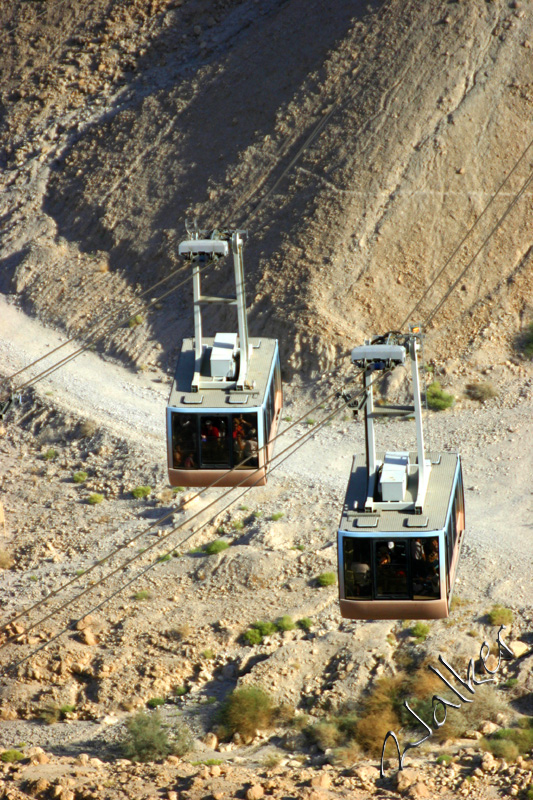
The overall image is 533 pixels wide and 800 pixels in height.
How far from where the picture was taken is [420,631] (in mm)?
33812

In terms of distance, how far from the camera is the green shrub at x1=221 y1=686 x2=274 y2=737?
105ft

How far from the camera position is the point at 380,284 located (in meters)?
47.1

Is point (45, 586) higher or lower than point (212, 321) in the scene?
lower

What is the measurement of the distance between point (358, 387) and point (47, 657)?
14120 millimetres

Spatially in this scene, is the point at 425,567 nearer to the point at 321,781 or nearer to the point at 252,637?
the point at 321,781

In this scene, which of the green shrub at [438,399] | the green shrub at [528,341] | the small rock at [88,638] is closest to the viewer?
the small rock at [88,638]

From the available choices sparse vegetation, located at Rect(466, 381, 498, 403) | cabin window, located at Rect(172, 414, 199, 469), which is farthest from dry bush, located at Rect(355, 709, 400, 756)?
sparse vegetation, located at Rect(466, 381, 498, 403)

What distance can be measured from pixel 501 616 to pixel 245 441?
32.1 feet

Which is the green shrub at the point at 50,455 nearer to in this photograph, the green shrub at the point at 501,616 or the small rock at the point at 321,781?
the green shrub at the point at 501,616

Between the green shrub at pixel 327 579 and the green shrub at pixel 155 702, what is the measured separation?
5.48 metres

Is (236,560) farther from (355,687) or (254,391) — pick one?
(254,391)

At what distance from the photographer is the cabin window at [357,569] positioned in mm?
24641

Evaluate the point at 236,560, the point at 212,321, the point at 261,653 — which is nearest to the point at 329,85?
the point at 212,321

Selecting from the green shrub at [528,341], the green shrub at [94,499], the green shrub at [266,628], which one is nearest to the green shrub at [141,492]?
the green shrub at [94,499]
